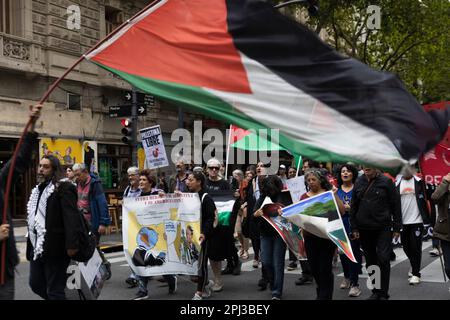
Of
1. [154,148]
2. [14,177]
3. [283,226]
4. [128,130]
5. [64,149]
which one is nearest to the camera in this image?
[14,177]

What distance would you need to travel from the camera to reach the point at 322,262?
6.56 m

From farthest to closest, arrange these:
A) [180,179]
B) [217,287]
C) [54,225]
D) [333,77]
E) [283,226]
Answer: [180,179], [217,287], [283,226], [54,225], [333,77]

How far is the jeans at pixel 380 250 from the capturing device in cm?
745

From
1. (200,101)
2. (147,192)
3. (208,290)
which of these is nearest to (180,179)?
(147,192)

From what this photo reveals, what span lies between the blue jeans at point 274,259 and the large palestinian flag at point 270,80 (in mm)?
3874

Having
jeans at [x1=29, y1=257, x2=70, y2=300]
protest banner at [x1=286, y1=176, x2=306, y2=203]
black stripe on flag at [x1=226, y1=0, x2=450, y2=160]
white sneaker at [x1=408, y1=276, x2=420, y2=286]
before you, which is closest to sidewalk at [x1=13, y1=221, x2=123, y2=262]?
protest banner at [x1=286, y1=176, x2=306, y2=203]

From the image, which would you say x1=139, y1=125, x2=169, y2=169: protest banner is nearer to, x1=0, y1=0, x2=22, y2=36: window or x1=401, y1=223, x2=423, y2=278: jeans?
x1=401, y1=223, x2=423, y2=278: jeans

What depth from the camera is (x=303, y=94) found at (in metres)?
4.39

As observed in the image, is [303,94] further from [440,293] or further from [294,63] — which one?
[440,293]

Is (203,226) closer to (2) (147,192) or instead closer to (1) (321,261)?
(2) (147,192)

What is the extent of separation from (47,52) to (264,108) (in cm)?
1776

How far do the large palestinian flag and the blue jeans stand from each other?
3.87 metres

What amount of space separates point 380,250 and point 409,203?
6.33 feet
